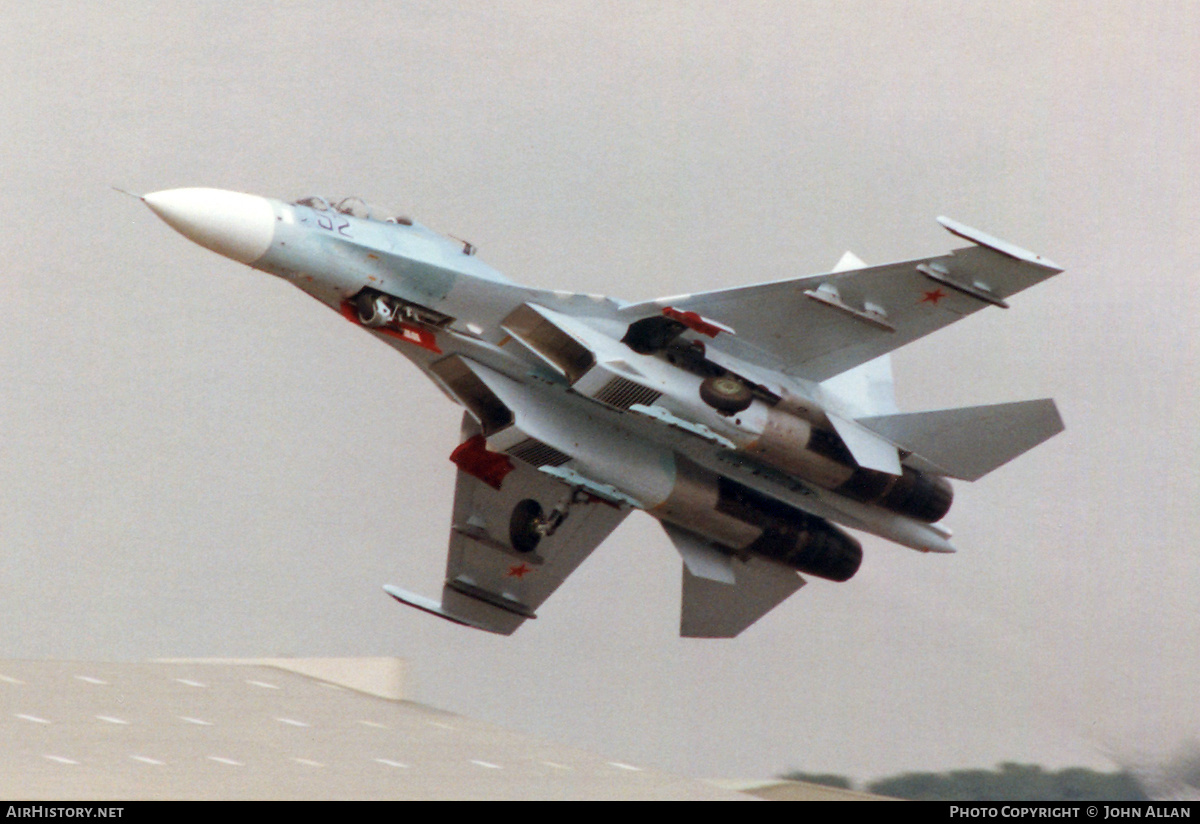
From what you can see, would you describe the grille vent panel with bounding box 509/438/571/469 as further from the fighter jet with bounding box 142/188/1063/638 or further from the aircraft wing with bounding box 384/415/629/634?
the aircraft wing with bounding box 384/415/629/634

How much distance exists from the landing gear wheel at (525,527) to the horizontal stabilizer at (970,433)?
5.64 m

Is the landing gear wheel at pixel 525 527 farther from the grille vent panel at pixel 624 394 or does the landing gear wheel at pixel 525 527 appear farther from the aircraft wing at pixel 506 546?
the grille vent panel at pixel 624 394

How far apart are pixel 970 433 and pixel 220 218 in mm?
10881

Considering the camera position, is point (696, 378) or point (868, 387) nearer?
point (696, 378)

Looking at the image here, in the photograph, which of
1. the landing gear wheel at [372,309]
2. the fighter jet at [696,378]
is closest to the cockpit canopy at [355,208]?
the fighter jet at [696,378]

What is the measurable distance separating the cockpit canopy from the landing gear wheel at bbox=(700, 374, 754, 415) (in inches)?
180

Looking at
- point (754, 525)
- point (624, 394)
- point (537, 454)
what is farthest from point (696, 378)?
point (754, 525)

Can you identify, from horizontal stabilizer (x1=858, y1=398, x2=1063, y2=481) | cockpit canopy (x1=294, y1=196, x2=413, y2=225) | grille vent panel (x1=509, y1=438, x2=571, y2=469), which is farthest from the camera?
horizontal stabilizer (x1=858, y1=398, x2=1063, y2=481)

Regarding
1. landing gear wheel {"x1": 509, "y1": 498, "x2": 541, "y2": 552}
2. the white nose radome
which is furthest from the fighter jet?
landing gear wheel {"x1": 509, "y1": 498, "x2": 541, "y2": 552}

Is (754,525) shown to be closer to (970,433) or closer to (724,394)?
(724,394)

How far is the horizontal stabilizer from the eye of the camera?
2084 cm

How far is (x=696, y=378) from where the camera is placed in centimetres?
1973

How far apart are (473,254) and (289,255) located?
2655mm

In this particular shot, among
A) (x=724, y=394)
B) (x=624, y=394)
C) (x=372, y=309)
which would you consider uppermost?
(x=372, y=309)
